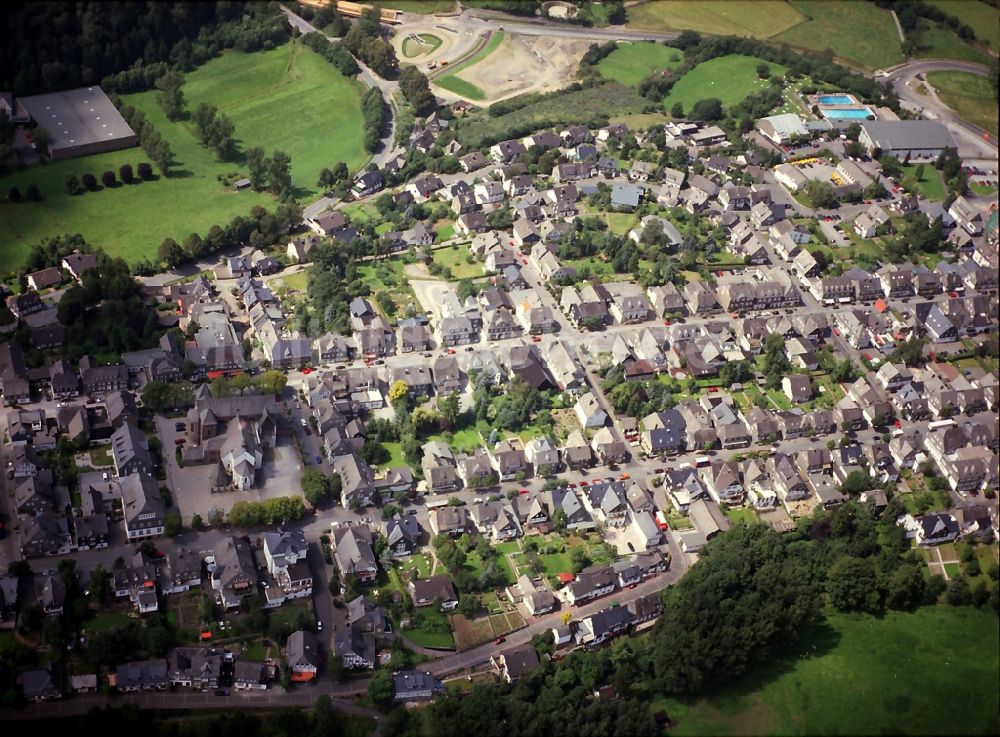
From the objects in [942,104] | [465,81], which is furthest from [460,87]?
[942,104]

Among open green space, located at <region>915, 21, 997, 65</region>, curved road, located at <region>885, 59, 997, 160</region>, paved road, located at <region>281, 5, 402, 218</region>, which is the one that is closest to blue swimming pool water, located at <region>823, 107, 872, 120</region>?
curved road, located at <region>885, 59, 997, 160</region>

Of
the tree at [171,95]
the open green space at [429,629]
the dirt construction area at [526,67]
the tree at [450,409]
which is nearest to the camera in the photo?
the open green space at [429,629]

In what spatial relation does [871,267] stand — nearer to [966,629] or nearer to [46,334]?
[966,629]

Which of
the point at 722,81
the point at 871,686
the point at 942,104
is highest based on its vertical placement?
the point at 942,104

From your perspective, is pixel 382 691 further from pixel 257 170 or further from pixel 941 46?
pixel 941 46

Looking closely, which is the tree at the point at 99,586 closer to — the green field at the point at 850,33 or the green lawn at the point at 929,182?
the green lawn at the point at 929,182

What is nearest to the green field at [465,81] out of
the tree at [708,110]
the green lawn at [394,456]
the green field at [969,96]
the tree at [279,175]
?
the tree at [708,110]
